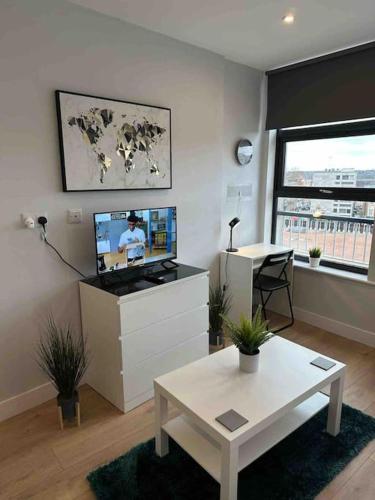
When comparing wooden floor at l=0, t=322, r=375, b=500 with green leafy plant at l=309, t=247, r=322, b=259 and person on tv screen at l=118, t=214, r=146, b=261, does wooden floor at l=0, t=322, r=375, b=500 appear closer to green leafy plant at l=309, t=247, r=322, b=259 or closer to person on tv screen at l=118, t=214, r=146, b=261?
person on tv screen at l=118, t=214, r=146, b=261

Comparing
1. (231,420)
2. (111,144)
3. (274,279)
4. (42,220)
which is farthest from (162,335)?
(274,279)

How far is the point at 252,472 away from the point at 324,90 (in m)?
3.00

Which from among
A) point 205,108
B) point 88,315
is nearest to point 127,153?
point 205,108

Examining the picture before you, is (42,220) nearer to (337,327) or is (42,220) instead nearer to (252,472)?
(252,472)

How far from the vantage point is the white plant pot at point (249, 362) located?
6.02 feet

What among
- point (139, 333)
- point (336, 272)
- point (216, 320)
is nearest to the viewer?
point (139, 333)

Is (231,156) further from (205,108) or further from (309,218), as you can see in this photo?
(309,218)

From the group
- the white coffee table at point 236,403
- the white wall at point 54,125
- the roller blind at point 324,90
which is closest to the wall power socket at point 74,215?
the white wall at point 54,125

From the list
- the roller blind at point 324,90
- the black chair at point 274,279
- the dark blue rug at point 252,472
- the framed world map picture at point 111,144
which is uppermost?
the roller blind at point 324,90

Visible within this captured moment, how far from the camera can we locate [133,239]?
246 centimetres

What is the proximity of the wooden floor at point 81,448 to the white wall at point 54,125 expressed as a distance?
11.5 inches

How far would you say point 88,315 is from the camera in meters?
2.38

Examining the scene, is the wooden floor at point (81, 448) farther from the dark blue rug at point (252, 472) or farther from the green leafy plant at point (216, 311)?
the green leafy plant at point (216, 311)

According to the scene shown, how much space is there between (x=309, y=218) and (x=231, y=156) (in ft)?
3.46
